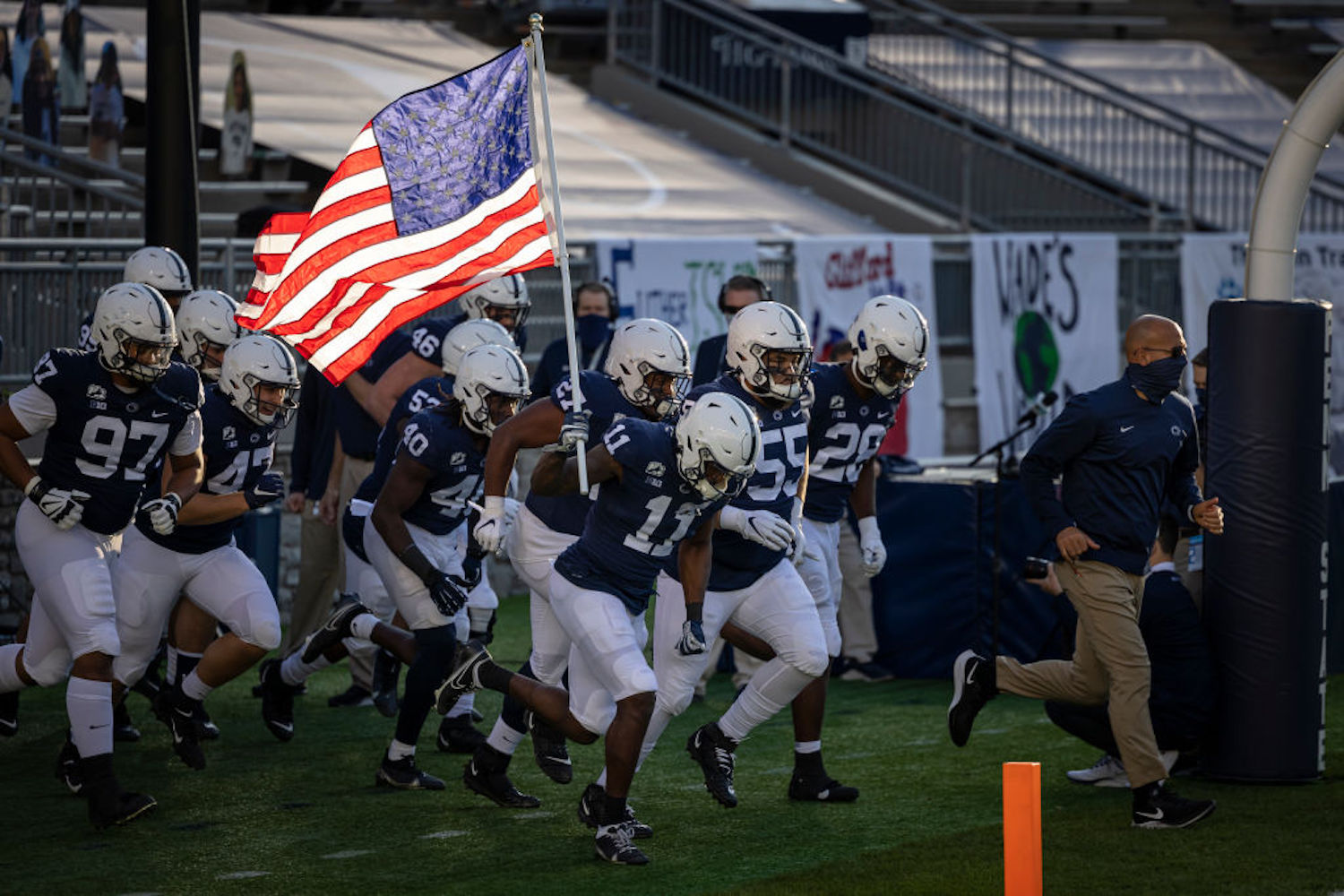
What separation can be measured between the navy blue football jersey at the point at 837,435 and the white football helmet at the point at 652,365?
86 centimetres

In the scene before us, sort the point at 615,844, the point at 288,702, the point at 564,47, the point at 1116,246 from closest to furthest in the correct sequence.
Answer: the point at 615,844 < the point at 288,702 < the point at 1116,246 < the point at 564,47

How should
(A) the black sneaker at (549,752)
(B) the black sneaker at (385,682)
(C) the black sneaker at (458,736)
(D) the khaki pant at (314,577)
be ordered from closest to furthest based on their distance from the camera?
(A) the black sneaker at (549,752)
(C) the black sneaker at (458,736)
(B) the black sneaker at (385,682)
(D) the khaki pant at (314,577)

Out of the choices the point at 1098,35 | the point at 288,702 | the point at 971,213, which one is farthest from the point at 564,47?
the point at 288,702

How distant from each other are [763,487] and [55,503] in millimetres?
2611

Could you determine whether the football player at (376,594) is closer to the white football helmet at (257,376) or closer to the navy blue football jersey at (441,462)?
the navy blue football jersey at (441,462)

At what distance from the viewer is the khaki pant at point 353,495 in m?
10.4

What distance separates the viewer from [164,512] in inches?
320

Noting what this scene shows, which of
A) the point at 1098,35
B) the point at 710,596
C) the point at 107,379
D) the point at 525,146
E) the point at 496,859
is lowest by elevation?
the point at 496,859

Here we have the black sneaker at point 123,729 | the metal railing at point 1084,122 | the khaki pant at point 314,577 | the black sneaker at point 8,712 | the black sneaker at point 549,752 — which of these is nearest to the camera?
the black sneaker at point 549,752

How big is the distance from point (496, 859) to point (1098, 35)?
20923mm

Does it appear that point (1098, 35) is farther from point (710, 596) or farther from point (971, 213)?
point (710, 596)

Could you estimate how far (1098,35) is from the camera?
86.7ft

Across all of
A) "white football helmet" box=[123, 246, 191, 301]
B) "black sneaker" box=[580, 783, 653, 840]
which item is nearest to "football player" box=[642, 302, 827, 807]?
"black sneaker" box=[580, 783, 653, 840]

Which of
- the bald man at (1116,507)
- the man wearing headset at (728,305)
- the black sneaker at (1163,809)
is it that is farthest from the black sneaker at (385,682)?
the black sneaker at (1163,809)
